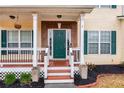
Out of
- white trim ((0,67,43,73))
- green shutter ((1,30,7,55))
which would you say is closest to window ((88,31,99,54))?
green shutter ((1,30,7,55))

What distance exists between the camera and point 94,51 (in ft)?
56.3

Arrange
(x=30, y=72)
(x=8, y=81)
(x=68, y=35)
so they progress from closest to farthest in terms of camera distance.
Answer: (x=8, y=81) → (x=30, y=72) → (x=68, y=35)

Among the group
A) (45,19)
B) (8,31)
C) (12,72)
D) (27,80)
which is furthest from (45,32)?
(27,80)

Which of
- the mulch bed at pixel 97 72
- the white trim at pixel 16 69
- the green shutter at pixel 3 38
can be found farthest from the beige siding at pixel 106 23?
A: the white trim at pixel 16 69

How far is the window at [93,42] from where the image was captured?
16969 millimetres

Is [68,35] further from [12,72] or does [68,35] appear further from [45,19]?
[12,72]

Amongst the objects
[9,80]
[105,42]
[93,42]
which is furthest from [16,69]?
[105,42]

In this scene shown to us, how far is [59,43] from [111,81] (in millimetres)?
5210

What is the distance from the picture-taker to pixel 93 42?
1705 cm

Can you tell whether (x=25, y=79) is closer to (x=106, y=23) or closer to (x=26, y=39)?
(x=26, y=39)

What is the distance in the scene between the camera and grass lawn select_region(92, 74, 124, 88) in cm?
1142

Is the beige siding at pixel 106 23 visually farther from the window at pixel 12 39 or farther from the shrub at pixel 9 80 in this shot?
the shrub at pixel 9 80

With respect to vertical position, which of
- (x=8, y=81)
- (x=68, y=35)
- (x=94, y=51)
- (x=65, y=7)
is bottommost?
(x=8, y=81)

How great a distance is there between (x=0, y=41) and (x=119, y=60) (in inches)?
317
